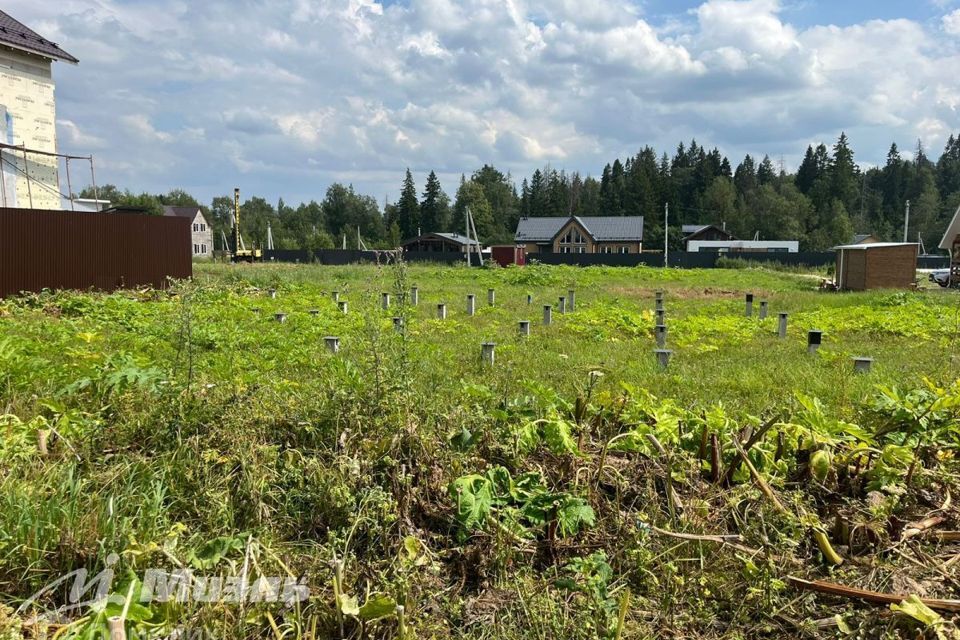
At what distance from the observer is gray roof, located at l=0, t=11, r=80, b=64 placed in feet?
69.3

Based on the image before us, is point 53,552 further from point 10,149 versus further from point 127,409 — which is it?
point 10,149

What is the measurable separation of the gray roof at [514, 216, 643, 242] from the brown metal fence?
6085 centimetres

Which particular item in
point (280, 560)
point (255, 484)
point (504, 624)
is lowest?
point (504, 624)

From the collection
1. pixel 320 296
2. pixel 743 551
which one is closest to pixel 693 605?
pixel 743 551

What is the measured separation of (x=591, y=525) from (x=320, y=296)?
13955mm

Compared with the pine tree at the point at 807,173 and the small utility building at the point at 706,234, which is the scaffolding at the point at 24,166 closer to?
the small utility building at the point at 706,234

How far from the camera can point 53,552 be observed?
8.80 ft

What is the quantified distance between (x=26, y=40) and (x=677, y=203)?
3358 inches

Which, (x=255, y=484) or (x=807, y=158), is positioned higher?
(x=807, y=158)

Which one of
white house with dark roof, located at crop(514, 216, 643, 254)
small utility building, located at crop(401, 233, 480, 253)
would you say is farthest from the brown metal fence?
white house with dark roof, located at crop(514, 216, 643, 254)

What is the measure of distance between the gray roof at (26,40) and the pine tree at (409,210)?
67.4 metres

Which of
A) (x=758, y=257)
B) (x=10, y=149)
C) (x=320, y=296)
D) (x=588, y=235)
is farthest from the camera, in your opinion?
(x=588, y=235)

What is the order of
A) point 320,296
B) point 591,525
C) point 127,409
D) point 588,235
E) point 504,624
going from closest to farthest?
point 504,624, point 591,525, point 127,409, point 320,296, point 588,235

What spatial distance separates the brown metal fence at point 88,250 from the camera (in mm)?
13742
